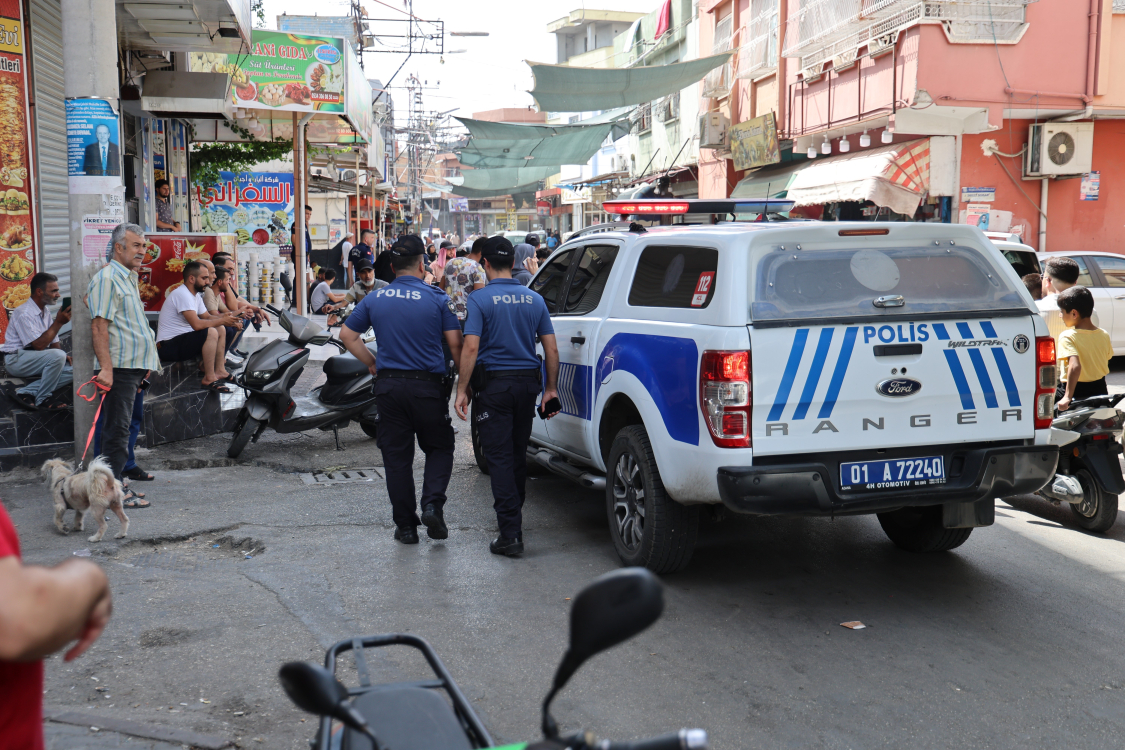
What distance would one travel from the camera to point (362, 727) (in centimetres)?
179

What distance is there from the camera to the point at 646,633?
14.7ft

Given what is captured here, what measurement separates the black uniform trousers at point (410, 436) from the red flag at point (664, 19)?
27.2 meters

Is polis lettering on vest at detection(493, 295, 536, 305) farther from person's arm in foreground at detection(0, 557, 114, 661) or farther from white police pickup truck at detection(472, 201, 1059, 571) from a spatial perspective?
person's arm in foreground at detection(0, 557, 114, 661)

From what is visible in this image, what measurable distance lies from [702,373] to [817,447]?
2.05ft

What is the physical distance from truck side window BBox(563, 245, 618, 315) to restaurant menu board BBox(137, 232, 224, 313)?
5.39 meters

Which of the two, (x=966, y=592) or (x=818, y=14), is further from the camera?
(x=818, y=14)

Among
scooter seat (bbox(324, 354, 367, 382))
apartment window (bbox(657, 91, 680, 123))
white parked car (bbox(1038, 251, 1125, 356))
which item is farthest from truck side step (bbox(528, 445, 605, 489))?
apartment window (bbox(657, 91, 680, 123))

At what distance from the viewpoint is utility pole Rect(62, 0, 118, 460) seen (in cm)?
672

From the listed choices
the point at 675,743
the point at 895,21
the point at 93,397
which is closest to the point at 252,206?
the point at 895,21

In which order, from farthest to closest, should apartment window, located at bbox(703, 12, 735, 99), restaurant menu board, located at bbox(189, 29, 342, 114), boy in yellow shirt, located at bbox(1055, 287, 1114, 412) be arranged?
1. apartment window, located at bbox(703, 12, 735, 99)
2. restaurant menu board, located at bbox(189, 29, 342, 114)
3. boy in yellow shirt, located at bbox(1055, 287, 1114, 412)

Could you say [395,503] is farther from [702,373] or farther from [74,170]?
[74,170]

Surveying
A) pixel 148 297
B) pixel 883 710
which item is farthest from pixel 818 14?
pixel 883 710

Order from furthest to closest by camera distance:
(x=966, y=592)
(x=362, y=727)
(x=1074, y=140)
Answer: (x=1074, y=140) → (x=966, y=592) → (x=362, y=727)

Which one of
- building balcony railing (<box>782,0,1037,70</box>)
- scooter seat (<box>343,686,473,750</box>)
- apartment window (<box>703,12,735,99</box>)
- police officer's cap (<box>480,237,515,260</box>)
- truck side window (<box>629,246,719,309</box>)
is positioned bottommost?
scooter seat (<box>343,686,473,750</box>)
